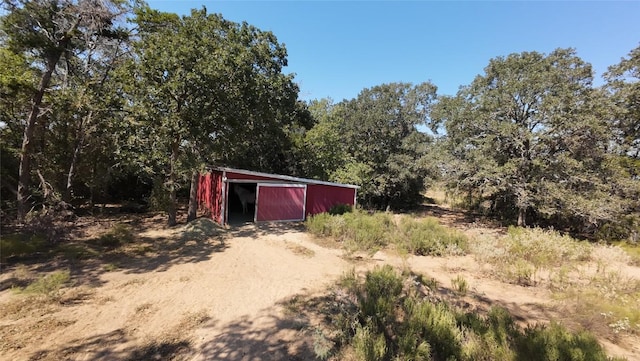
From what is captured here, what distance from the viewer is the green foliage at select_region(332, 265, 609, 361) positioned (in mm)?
3791

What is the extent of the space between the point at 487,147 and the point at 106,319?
17438 millimetres

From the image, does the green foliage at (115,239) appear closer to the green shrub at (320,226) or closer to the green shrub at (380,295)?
the green shrub at (320,226)

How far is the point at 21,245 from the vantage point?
303 inches

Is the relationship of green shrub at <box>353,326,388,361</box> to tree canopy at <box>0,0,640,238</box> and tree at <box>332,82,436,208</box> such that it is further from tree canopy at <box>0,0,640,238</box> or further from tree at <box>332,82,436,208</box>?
tree at <box>332,82,436,208</box>

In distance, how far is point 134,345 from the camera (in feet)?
14.1

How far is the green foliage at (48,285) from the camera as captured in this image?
220 inches

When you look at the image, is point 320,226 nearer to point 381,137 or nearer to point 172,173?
point 172,173

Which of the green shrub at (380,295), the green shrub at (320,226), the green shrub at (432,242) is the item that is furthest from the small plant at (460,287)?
the green shrub at (320,226)

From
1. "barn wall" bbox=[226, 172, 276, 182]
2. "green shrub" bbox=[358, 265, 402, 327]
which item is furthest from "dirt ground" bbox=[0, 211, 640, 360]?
"barn wall" bbox=[226, 172, 276, 182]

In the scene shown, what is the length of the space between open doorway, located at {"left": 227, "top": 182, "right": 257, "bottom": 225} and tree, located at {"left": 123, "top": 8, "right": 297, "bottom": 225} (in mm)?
3419

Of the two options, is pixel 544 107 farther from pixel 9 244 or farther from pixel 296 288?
pixel 9 244

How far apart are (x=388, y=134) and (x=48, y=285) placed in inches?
803

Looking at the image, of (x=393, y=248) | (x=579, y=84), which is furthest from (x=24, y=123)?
(x=579, y=84)

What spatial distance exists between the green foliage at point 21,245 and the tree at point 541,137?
1872 centimetres
